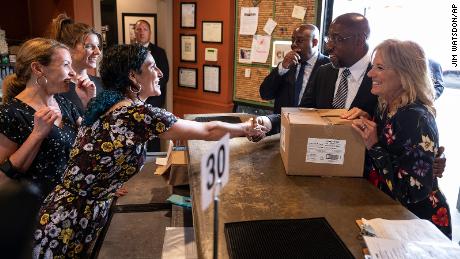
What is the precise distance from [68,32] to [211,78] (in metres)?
Result: 2.16

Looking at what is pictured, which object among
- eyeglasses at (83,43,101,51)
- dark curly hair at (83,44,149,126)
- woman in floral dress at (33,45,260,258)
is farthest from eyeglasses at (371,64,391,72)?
eyeglasses at (83,43,101,51)

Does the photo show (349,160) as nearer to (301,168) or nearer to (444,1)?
(301,168)

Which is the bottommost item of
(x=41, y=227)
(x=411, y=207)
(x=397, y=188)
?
(x=41, y=227)

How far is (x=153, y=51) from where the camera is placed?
15.0ft

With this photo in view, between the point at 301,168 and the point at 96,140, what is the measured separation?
804mm

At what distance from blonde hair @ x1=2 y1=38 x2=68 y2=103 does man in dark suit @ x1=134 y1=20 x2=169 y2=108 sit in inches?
102

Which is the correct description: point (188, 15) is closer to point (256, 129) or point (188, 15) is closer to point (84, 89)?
point (84, 89)

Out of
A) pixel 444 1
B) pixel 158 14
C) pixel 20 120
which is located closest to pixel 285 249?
pixel 20 120

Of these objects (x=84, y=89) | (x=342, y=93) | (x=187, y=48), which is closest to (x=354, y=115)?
(x=342, y=93)

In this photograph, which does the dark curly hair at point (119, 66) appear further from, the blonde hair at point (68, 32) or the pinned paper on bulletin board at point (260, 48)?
the pinned paper on bulletin board at point (260, 48)

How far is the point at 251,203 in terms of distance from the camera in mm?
1283

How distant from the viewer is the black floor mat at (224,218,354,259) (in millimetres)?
1003

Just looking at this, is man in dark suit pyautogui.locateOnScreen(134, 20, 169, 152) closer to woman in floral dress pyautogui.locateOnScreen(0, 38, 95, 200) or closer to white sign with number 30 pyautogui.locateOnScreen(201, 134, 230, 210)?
woman in floral dress pyautogui.locateOnScreen(0, 38, 95, 200)

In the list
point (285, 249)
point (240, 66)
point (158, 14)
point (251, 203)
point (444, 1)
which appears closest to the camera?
point (285, 249)
